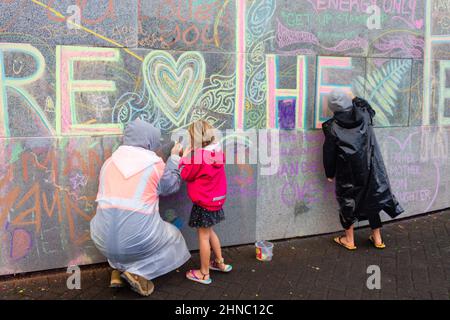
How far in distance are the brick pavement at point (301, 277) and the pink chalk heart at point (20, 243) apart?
0.70 feet

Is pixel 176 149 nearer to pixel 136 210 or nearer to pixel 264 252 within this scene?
pixel 136 210

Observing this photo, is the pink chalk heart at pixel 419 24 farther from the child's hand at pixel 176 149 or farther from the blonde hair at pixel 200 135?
the child's hand at pixel 176 149

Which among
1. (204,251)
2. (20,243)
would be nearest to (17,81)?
(20,243)

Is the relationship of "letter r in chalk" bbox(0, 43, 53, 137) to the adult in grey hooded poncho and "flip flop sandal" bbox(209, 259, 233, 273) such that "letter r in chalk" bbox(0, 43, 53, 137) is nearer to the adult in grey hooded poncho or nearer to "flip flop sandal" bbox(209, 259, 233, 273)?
the adult in grey hooded poncho

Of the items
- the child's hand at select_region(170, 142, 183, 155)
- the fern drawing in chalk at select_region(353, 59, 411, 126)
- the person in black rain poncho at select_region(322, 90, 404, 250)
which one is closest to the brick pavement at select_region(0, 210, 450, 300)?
the person in black rain poncho at select_region(322, 90, 404, 250)

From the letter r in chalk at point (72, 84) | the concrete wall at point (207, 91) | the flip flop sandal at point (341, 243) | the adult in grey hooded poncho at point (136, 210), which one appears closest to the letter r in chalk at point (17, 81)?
the concrete wall at point (207, 91)

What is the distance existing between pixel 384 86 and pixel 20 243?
426cm

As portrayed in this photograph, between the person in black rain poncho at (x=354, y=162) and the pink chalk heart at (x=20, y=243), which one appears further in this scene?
the person in black rain poncho at (x=354, y=162)

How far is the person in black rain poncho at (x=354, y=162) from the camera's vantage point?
4660 mm

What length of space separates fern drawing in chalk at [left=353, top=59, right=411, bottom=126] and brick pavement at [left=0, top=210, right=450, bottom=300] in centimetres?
153

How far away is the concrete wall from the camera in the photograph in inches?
155
